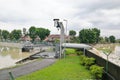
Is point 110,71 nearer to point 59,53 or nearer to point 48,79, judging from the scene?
point 48,79

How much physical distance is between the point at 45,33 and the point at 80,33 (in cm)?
2537

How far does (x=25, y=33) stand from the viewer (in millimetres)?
115375

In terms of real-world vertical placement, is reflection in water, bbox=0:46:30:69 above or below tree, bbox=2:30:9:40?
below

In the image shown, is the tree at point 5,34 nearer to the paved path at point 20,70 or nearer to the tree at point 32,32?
the tree at point 32,32

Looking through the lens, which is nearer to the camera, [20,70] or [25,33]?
[20,70]

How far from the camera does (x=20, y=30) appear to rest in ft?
379

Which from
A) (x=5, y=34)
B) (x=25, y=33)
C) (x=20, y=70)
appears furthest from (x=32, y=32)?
(x=20, y=70)

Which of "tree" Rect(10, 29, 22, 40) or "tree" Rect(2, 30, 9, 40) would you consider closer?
"tree" Rect(10, 29, 22, 40)

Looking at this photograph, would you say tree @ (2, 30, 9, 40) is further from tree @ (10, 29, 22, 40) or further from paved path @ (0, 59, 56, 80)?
paved path @ (0, 59, 56, 80)

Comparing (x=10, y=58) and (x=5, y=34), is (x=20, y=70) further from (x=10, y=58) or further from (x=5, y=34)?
(x=5, y=34)

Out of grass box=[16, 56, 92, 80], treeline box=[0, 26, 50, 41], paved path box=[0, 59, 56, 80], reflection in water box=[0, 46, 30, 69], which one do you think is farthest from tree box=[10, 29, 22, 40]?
grass box=[16, 56, 92, 80]

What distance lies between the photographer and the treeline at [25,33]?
4275 inches

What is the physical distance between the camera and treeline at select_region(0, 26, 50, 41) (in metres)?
109

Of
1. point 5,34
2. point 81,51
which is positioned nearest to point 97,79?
point 81,51
